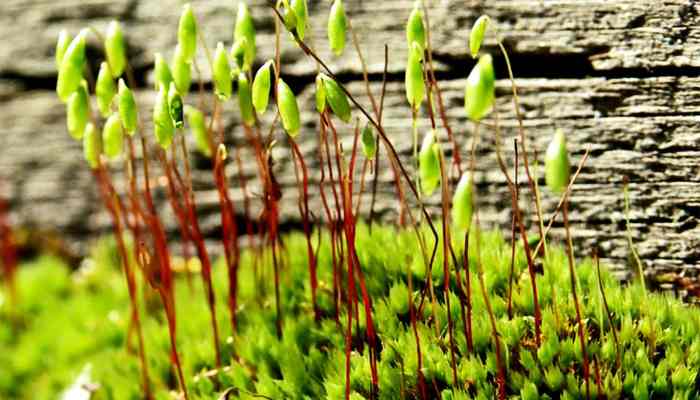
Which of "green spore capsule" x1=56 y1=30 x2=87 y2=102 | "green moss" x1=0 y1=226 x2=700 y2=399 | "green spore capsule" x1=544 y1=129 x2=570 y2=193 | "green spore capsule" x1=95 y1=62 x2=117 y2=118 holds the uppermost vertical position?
"green spore capsule" x1=56 y1=30 x2=87 y2=102

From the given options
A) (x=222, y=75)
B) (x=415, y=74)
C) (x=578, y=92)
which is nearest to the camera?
(x=415, y=74)

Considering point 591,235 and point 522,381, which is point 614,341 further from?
point 591,235

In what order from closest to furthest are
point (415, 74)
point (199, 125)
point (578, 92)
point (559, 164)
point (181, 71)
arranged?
1. point (559, 164)
2. point (415, 74)
3. point (181, 71)
4. point (578, 92)
5. point (199, 125)

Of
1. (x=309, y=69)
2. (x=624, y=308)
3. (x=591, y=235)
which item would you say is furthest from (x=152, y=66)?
(x=624, y=308)

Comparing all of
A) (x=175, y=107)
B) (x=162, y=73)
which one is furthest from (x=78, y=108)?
(x=175, y=107)

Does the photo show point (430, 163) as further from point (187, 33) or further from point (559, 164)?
point (187, 33)

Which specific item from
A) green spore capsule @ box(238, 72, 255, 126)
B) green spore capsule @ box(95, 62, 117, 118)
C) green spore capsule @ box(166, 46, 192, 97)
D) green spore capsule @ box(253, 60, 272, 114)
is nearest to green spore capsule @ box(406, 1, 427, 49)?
green spore capsule @ box(253, 60, 272, 114)

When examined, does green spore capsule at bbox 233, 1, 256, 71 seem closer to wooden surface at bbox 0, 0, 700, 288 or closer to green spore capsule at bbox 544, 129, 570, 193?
wooden surface at bbox 0, 0, 700, 288
